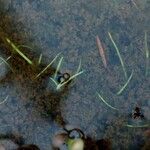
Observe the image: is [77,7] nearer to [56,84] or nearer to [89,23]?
[89,23]

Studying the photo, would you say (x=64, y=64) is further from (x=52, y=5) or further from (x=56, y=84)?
(x=52, y=5)

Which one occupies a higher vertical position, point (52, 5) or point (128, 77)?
point (52, 5)

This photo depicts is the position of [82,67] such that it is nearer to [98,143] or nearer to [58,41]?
[58,41]

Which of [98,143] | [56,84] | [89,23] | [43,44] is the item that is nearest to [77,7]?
[89,23]

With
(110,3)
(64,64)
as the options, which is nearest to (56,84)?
(64,64)

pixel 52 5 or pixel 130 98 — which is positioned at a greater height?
pixel 52 5

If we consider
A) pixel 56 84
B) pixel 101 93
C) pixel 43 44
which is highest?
pixel 43 44

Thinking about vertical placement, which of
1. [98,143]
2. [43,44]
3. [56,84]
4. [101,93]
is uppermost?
[43,44]
